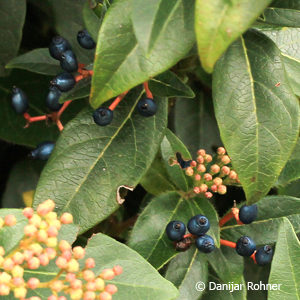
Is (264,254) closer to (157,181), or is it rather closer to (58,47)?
(157,181)

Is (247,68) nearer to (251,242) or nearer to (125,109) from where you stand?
(125,109)

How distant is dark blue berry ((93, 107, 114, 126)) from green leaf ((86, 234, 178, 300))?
347 mm

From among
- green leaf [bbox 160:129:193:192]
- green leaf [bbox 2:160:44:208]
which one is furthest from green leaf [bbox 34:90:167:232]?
green leaf [bbox 2:160:44:208]

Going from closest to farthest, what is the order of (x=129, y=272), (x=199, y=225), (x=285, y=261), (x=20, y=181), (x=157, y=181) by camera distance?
(x=129, y=272) < (x=285, y=261) < (x=199, y=225) < (x=157, y=181) < (x=20, y=181)

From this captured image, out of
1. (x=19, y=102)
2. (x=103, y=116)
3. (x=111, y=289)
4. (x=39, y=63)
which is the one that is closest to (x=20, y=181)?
(x=19, y=102)

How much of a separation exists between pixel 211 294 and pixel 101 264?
519 millimetres

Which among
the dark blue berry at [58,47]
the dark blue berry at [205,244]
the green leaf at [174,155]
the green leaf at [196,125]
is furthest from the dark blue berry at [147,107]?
the green leaf at [196,125]

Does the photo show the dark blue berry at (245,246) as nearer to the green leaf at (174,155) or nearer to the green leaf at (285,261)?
the green leaf at (285,261)

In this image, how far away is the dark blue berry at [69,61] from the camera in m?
1.72

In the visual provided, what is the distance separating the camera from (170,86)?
169 centimetres

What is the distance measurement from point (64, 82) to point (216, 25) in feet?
2.00

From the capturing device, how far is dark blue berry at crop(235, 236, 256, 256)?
1.75 meters

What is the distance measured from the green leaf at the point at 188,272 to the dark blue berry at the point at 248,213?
0.17m

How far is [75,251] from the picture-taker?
1.35m
